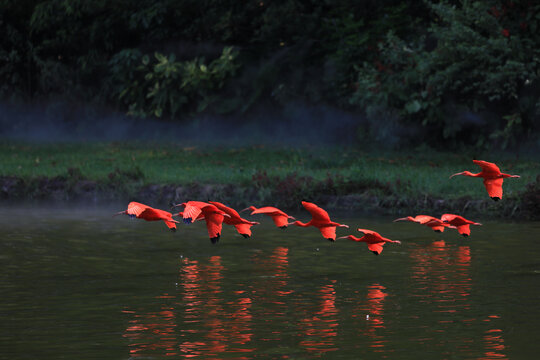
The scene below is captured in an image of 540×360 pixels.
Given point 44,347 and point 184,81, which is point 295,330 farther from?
point 184,81

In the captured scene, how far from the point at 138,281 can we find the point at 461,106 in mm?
13986

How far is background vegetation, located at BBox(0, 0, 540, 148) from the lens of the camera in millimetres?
22984

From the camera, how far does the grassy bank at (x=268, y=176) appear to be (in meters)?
18.6

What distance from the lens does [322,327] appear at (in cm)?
899

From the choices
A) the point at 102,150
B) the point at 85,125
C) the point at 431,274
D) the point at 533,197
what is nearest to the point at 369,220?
the point at 533,197

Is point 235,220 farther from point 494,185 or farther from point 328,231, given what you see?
point 494,185

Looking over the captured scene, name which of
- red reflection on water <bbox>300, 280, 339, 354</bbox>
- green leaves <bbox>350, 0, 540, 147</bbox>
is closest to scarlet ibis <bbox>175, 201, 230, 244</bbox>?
red reflection on water <bbox>300, 280, 339, 354</bbox>

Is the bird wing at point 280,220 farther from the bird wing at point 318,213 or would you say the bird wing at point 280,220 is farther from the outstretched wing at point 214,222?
the outstretched wing at point 214,222

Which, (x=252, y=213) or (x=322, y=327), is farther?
(x=322, y=327)

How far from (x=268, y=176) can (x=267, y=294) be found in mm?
9746

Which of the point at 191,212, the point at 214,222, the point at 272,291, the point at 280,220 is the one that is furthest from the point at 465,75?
the point at 191,212

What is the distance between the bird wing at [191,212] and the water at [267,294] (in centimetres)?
123

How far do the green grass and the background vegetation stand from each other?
3.88 feet

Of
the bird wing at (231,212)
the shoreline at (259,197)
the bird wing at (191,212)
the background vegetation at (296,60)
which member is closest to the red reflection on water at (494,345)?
the bird wing at (231,212)
